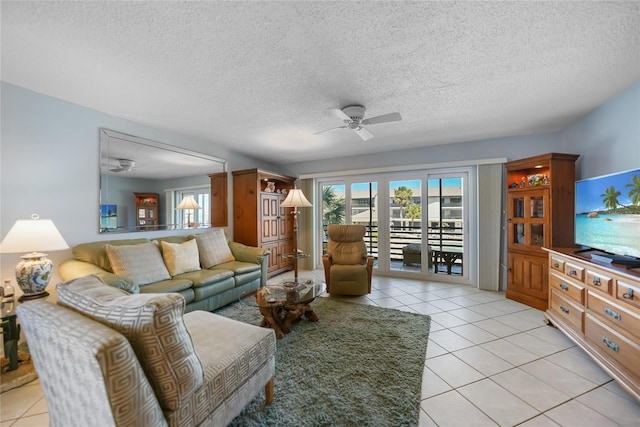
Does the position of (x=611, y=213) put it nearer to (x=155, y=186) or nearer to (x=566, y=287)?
(x=566, y=287)

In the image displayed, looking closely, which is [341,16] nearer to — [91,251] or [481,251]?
[91,251]

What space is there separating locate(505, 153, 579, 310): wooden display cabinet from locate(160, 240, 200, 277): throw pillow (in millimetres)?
4317

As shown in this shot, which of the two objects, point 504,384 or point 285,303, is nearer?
point 504,384

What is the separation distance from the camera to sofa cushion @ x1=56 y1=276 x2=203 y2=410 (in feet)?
3.10

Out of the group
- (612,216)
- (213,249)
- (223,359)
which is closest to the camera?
(223,359)

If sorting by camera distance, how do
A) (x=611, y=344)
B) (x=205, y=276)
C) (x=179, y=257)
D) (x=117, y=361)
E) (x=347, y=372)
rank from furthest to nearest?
(x=179, y=257)
(x=205, y=276)
(x=347, y=372)
(x=611, y=344)
(x=117, y=361)

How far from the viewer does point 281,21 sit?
4.99 ft

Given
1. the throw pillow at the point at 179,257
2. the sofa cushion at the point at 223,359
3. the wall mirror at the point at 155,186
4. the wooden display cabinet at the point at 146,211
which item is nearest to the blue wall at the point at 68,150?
the wall mirror at the point at 155,186

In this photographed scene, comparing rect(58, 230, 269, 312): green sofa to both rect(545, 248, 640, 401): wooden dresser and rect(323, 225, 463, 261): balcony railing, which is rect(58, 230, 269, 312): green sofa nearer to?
rect(323, 225, 463, 261): balcony railing

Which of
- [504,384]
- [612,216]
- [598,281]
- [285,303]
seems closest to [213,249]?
[285,303]

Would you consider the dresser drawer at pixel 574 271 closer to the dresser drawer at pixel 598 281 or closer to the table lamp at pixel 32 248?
the dresser drawer at pixel 598 281

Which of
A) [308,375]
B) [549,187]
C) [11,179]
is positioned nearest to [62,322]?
[308,375]

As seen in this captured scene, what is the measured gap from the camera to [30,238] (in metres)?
1.97

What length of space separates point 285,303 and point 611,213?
116 inches
